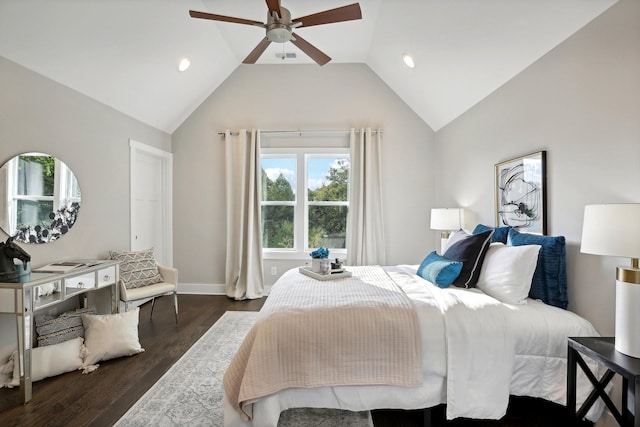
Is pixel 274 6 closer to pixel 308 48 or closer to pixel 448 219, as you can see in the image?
pixel 308 48

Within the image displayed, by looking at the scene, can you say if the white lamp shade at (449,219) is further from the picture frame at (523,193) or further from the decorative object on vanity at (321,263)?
the decorative object on vanity at (321,263)

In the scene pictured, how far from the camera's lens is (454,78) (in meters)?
3.29

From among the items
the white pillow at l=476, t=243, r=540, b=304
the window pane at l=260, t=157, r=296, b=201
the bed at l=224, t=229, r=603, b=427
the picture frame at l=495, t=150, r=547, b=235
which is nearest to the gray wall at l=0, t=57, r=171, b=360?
the window pane at l=260, t=157, r=296, b=201

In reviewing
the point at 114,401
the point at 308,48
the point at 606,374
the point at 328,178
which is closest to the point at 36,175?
the point at 114,401

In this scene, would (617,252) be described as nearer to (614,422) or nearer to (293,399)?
(614,422)

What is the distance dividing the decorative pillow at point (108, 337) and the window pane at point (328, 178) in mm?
2827

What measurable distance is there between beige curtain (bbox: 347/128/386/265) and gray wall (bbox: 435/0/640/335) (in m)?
1.85

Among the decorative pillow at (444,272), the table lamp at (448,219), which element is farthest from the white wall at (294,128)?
the decorative pillow at (444,272)

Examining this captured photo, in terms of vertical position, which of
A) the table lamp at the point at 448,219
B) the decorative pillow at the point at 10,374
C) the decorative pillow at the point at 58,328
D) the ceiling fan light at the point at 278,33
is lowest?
the decorative pillow at the point at 10,374

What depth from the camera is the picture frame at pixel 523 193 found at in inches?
94.0

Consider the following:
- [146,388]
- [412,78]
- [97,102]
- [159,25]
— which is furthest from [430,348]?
[97,102]

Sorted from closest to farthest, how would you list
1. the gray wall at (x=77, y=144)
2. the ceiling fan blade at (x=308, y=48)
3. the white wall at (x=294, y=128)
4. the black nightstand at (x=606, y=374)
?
the black nightstand at (x=606, y=374) → the gray wall at (x=77, y=144) → the ceiling fan blade at (x=308, y=48) → the white wall at (x=294, y=128)

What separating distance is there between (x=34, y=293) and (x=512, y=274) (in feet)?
10.7

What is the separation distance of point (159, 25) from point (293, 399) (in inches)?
133
